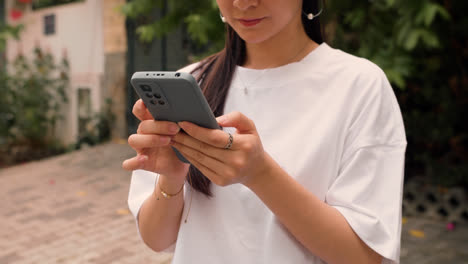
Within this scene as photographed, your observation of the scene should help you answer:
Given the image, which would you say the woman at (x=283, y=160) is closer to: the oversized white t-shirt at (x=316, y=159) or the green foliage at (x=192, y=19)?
the oversized white t-shirt at (x=316, y=159)

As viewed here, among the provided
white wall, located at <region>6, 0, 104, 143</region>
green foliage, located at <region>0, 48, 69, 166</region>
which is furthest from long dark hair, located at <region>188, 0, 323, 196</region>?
green foliage, located at <region>0, 48, 69, 166</region>

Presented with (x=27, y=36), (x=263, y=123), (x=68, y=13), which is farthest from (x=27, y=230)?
(x=27, y=36)

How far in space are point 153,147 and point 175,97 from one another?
0.76 ft

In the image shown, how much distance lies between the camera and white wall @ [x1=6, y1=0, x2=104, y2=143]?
8.29 m

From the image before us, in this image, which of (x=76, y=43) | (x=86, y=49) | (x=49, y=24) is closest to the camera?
(x=86, y=49)

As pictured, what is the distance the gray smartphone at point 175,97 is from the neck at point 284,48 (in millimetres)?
451

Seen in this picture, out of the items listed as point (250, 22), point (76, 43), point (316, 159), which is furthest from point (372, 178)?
point (76, 43)

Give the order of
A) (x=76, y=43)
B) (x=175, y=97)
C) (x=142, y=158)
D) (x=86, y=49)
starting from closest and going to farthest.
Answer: (x=175, y=97) → (x=142, y=158) → (x=86, y=49) → (x=76, y=43)

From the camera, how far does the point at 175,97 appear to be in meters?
0.97

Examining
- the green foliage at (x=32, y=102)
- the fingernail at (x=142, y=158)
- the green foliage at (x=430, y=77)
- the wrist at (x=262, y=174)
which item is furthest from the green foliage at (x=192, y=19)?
the green foliage at (x=32, y=102)

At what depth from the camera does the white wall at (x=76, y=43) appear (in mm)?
8289

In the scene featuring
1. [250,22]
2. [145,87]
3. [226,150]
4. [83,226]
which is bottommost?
[83,226]

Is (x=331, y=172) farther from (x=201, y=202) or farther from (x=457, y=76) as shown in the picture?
(x=457, y=76)

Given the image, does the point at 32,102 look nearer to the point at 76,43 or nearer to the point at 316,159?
the point at 76,43
